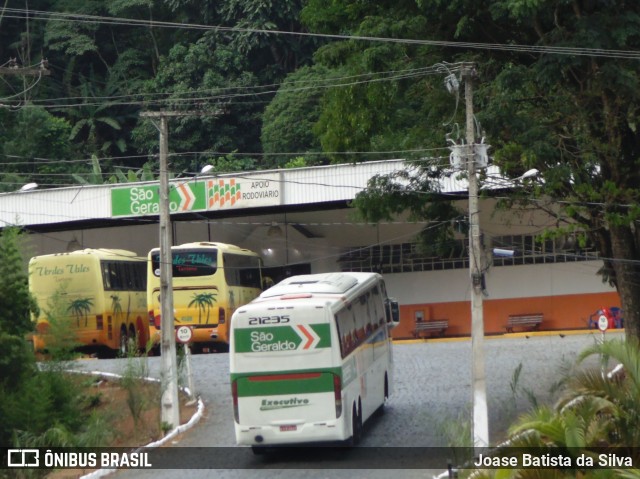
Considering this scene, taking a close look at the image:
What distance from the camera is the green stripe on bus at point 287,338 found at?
63.8 ft

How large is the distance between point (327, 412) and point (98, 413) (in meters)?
7.59

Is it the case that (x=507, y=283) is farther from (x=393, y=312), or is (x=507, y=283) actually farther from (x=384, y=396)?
(x=384, y=396)

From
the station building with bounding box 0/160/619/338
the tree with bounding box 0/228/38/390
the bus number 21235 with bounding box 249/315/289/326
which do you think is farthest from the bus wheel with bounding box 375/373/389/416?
the station building with bounding box 0/160/619/338

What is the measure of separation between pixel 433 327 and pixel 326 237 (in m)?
5.60

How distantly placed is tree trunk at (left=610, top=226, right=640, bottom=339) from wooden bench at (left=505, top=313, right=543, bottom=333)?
1833cm

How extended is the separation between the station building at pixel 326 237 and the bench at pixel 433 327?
0.27m

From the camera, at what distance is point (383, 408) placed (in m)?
24.0

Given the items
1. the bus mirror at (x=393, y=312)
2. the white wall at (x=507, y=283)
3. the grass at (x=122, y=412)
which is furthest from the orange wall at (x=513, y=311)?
the bus mirror at (x=393, y=312)

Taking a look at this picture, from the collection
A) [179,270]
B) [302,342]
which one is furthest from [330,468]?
[179,270]

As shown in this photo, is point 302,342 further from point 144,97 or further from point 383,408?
point 144,97

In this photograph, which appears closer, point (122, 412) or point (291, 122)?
point (122, 412)

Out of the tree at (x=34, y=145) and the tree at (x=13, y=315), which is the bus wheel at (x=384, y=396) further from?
the tree at (x=34, y=145)

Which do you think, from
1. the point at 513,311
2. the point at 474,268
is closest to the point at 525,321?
the point at 513,311

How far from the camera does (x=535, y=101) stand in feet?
81.7
